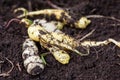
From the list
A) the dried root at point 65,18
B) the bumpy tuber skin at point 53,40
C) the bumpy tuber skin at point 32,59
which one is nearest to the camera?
the bumpy tuber skin at point 32,59

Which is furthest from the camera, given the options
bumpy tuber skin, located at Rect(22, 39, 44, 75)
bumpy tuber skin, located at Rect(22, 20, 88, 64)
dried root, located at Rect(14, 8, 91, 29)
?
dried root, located at Rect(14, 8, 91, 29)

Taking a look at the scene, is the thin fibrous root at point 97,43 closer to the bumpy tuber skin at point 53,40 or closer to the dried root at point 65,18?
the bumpy tuber skin at point 53,40

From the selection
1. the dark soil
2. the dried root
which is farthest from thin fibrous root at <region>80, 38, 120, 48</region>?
the dried root

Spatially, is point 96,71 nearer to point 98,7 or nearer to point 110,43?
point 110,43

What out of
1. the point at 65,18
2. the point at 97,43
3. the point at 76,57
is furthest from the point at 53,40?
the point at 65,18

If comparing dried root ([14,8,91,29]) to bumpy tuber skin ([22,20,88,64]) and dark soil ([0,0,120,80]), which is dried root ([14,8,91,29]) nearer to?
dark soil ([0,0,120,80])

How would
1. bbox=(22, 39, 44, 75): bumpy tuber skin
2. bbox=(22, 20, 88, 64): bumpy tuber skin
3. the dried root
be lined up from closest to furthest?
bbox=(22, 39, 44, 75): bumpy tuber skin → bbox=(22, 20, 88, 64): bumpy tuber skin → the dried root

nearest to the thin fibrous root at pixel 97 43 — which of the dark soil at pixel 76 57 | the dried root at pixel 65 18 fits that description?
the dark soil at pixel 76 57

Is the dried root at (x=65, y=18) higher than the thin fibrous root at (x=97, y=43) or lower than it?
higher

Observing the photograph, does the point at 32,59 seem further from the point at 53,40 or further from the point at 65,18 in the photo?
the point at 65,18
